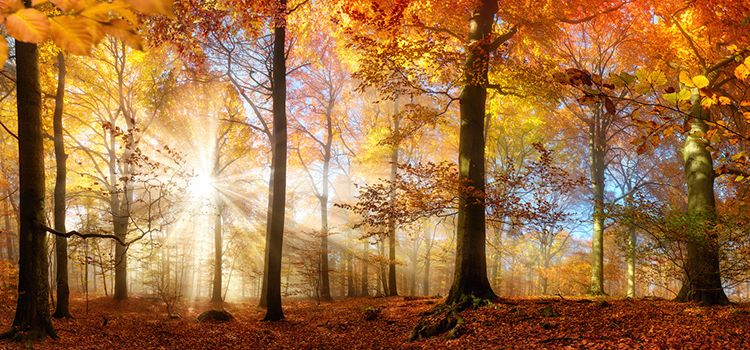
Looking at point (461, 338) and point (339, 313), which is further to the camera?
point (339, 313)

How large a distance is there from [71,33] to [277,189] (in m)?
9.69

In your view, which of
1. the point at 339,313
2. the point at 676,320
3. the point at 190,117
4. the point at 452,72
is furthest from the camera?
the point at 190,117

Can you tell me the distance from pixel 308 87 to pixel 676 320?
53.8ft

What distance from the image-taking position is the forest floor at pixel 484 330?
17.3 ft

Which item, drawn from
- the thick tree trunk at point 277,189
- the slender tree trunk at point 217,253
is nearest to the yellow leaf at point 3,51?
the thick tree trunk at point 277,189

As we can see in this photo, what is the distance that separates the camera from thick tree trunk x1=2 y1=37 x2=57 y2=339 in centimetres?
581

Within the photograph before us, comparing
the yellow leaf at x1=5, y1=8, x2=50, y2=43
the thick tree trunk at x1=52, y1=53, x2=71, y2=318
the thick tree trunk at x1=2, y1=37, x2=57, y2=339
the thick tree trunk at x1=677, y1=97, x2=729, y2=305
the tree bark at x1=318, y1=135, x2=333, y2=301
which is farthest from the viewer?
the tree bark at x1=318, y1=135, x2=333, y2=301

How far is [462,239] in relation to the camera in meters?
8.48

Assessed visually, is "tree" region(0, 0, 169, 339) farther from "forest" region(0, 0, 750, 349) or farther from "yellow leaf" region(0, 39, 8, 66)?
"yellow leaf" region(0, 39, 8, 66)

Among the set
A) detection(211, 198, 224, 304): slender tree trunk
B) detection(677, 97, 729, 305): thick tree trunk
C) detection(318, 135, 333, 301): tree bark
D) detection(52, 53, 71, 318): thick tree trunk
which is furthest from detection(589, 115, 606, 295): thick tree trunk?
detection(211, 198, 224, 304): slender tree trunk

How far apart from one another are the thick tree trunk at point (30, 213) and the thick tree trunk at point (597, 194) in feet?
43.3

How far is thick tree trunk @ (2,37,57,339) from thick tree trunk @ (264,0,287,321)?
4.65m

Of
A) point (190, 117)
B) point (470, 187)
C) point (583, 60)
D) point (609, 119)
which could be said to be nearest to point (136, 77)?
point (190, 117)

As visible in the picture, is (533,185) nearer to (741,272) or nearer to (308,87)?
(741,272)
